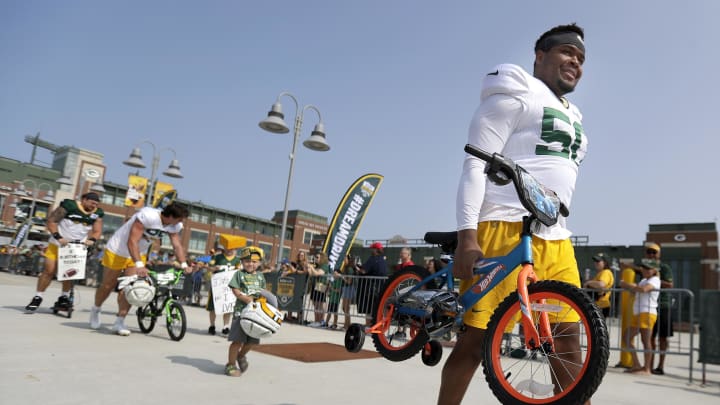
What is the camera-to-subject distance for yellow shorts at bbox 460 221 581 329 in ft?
7.03

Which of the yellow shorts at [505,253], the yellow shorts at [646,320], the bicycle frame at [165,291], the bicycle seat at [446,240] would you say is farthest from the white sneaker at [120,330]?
the yellow shorts at [646,320]

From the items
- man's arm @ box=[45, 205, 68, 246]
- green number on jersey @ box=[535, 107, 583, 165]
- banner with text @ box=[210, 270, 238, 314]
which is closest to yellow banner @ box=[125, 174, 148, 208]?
man's arm @ box=[45, 205, 68, 246]

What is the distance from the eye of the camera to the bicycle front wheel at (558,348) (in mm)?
1679

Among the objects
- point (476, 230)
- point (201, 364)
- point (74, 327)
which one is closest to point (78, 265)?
point (74, 327)

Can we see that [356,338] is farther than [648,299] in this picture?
No

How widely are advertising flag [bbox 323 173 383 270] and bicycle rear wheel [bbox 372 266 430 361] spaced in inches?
355

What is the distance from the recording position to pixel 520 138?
7.65 feet

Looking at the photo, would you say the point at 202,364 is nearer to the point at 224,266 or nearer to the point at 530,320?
the point at 224,266

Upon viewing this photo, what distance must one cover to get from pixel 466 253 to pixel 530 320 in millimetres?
393

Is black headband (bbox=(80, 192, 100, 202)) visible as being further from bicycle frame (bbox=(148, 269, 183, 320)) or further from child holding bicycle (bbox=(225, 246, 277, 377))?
child holding bicycle (bbox=(225, 246, 277, 377))

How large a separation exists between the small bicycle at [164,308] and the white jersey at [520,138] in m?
5.10

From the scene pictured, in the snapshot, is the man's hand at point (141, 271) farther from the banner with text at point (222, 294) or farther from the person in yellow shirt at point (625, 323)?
the person in yellow shirt at point (625, 323)

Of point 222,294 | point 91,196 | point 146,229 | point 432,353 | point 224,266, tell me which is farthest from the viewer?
point 224,266

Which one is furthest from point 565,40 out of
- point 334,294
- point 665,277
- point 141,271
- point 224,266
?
point 334,294
